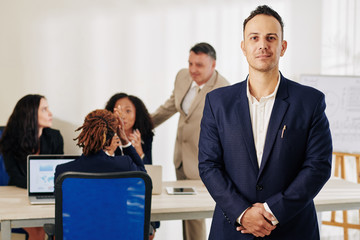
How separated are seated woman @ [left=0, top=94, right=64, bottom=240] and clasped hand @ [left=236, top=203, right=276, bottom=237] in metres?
1.94

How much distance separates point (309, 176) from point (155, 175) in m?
1.39

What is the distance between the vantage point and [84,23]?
13.6 ft

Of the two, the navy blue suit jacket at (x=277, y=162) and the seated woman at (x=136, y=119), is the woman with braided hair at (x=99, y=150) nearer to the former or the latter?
the navy blue suit jacket at (x=277, y=162)

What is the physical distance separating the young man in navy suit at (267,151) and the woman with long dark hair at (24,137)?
6.06ft

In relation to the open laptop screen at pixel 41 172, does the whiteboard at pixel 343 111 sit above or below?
above

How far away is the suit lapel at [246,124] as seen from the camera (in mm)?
1638

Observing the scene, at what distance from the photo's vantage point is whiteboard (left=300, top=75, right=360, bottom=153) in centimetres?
439

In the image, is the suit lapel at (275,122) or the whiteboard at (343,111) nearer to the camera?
the suit lapel at (275,122)

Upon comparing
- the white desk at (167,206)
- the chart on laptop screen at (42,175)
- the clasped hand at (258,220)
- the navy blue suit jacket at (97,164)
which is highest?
the navy blue suit jacket at (97,164)

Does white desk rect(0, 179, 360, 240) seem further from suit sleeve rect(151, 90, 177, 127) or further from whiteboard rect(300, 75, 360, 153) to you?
whiteboard rect(300, 75, 360, 153)

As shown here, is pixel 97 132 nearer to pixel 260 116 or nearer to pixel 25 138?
pixel 260 116

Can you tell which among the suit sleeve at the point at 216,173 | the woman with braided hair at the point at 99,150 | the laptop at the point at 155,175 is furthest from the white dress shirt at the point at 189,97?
the suit sleeve at the point at 216,173

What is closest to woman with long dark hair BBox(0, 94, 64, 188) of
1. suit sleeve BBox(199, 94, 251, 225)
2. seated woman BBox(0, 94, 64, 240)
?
seated woman BBox(0, 94, 64, 240)

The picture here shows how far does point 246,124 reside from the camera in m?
1.66
